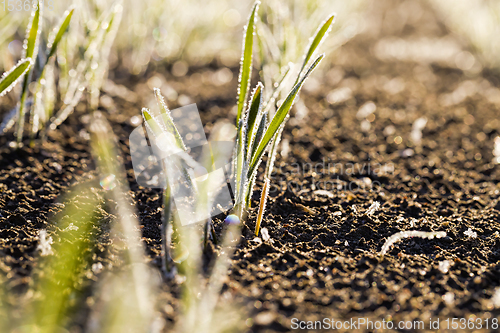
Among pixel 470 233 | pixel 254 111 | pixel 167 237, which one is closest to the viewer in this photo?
pixel 167 237

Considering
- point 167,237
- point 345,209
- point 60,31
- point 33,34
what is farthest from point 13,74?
point 345,209

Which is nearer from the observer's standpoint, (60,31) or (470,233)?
(470,233)

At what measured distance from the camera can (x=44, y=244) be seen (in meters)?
0.73

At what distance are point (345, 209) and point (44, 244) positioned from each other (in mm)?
754

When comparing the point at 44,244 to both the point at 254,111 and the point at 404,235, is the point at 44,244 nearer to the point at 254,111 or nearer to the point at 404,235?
the point at 254,111

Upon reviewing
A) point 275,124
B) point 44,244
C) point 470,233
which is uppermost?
point 275,124

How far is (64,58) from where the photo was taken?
1.29 metres

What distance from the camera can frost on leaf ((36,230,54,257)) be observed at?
0.72 meters

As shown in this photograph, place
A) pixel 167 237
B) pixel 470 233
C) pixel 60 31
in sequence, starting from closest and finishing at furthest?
1. pixel 167 237
2. pixel 470 233
3. pixel 60 31

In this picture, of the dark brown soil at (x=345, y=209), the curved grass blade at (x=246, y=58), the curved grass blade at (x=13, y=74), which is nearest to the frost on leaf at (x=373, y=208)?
the dark brown soil at (x=345, y=209)

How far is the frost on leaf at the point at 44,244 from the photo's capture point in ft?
2.36

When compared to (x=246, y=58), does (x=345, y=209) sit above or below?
below

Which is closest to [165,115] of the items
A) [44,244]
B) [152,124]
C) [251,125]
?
[152,124]

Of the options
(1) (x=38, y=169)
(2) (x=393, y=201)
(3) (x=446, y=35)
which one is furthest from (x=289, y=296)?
(3) (x=446, y=35)
